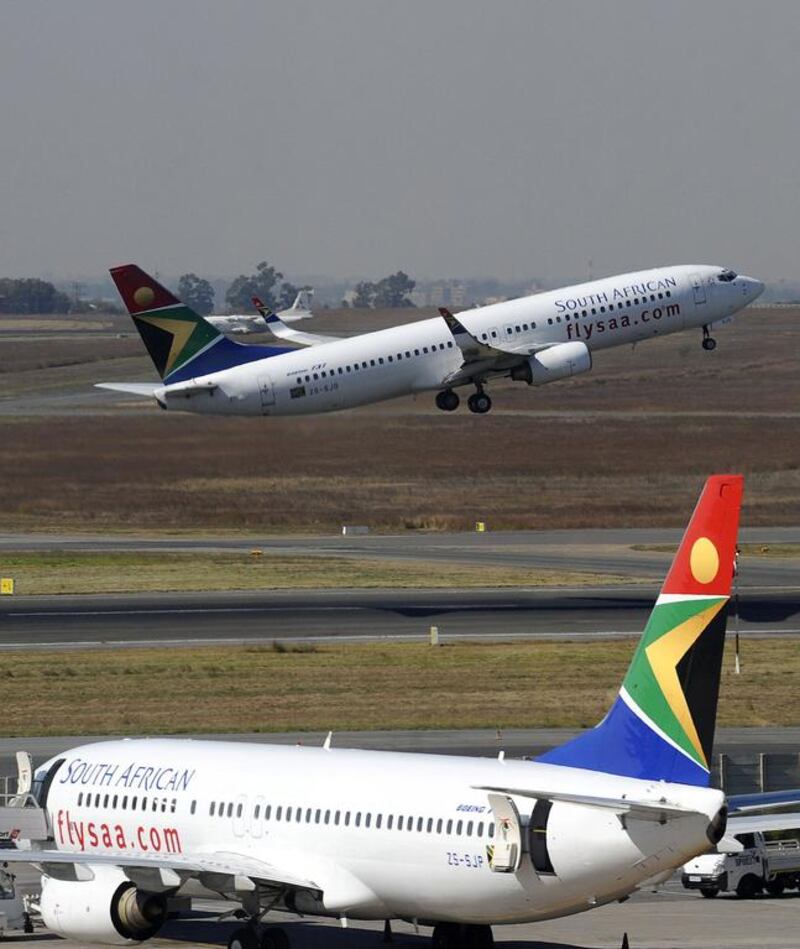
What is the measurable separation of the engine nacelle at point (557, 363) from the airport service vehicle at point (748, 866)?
4880 centimetres

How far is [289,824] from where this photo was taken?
117 ft

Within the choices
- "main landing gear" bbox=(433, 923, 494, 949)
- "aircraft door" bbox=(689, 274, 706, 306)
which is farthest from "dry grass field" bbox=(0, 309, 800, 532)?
"main landing gear" bbox=(433, 923, 494, 949)

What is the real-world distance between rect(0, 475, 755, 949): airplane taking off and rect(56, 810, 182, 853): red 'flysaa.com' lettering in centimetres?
4

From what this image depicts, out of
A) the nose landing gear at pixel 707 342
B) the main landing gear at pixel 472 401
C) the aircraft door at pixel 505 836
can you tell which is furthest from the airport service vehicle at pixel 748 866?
the nose landing gear at pixel 707 342

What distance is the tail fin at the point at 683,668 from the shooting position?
32375 mm

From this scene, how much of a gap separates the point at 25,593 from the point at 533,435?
66.9 m

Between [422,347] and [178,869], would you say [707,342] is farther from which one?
[178,869]

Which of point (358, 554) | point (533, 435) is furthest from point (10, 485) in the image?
point (533, 435)

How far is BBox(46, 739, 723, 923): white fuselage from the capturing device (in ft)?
104

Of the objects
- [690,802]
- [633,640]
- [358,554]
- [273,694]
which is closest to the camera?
[690,802]

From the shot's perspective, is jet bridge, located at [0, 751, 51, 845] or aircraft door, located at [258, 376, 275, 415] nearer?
jet bridge, located at [0, 751, 51, 845]

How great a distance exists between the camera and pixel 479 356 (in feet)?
304

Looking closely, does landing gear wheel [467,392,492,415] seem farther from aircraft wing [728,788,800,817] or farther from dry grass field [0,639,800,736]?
aircraft wing [728,788,800,817]

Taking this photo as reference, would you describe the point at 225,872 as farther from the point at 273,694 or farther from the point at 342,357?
the point at 342,357
